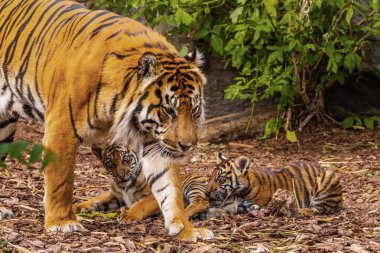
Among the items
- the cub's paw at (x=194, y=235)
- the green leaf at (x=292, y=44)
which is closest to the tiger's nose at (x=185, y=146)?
the cub's paw at (x=194, y=235)

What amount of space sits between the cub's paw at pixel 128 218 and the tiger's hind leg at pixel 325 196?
1222 millimetres

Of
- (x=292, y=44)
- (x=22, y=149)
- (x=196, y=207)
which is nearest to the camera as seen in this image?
(x=22, y=149)

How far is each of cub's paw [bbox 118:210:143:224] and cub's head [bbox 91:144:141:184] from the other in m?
0.43

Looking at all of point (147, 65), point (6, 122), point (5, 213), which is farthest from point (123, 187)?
point (147, 65)

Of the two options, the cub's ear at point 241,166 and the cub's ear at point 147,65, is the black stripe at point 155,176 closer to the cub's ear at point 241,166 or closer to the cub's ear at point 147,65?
the cub's ear at point 147,65

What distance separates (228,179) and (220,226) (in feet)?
2.51

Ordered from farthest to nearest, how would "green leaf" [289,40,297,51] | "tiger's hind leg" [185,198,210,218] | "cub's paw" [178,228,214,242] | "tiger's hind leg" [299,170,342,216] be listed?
1. "green leaf" [289,40,297,51]
2. "tiger's hind leg" [299,170,342,216]
3. "tiger's hind leg" [185,198,210,218]
4. "cub's paw" [178,228,214,242]

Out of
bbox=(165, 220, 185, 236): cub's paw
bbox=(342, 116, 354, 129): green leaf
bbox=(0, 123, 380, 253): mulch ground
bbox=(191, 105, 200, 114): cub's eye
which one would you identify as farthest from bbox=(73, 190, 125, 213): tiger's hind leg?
bbox=(342, 116, 354, 129): green leaf

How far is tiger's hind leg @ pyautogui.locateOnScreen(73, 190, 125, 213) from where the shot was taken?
5.46 metres

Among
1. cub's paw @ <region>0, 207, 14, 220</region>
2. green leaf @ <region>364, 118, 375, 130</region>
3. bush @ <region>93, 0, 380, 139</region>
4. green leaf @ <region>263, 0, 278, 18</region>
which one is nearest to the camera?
cub's paw @ <region>0, 207, 14, 220</region>

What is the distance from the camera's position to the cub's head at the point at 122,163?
5.50 metres

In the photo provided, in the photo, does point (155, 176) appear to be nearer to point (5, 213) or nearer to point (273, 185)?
point (5, 213)

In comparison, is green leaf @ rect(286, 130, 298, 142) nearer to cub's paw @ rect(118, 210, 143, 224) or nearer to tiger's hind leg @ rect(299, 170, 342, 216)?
tiger's hind leg @ rect(299, 170, 342, 216)

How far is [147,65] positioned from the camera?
14.0 ft
